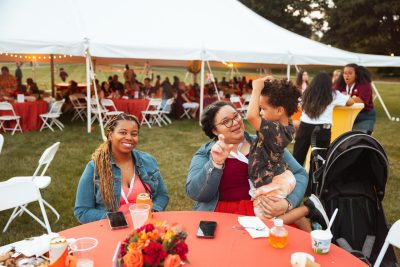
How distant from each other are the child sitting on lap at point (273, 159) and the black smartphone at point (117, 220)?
948 millimetres

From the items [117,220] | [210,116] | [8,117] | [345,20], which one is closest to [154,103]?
[8,117]

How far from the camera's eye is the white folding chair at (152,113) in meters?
10.5

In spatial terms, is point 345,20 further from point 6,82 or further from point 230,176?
point 230,176

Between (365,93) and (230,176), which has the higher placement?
(365,93)

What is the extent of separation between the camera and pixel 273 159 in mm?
2586

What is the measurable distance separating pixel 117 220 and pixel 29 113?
834 cm

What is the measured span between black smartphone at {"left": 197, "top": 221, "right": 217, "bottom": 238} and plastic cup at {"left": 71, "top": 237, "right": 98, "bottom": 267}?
56cm

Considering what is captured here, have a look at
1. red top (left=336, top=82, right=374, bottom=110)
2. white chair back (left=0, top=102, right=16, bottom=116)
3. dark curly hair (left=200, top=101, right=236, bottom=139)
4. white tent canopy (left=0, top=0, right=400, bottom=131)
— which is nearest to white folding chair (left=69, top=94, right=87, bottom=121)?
white chair back (left=0, top=102, right=16, bottom=116)

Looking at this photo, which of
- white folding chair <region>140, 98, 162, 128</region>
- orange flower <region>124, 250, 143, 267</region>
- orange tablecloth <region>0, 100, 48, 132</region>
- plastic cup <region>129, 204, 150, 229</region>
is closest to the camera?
orange flower <region>124, 250, 143, 267</region>

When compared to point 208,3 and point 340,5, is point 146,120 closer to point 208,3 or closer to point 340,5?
point 208,3

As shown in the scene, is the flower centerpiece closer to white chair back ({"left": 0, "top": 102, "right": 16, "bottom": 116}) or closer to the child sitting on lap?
the child sitting on lap

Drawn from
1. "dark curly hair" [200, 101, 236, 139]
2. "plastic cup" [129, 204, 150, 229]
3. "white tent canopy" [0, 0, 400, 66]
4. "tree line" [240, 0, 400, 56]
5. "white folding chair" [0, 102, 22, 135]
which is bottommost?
"white folding chair" [0, 102, 22, 135]

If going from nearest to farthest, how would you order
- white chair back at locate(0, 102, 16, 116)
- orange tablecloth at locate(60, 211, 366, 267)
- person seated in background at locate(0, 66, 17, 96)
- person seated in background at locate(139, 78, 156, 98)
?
1. orange tablecloth at locate(60, 211, 366, 267)
2. white chair back at locate(0, 102, 16, 116)
3. person seated in background at locate(0, 66, 17, 96)
4. person seated in background at locate(139, 78, 156, 98)

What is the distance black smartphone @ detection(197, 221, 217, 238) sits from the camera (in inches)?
80.1
